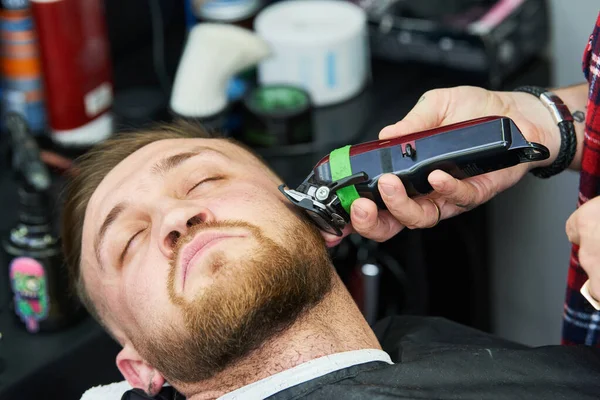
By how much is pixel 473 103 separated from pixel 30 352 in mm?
888

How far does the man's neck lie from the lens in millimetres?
1271

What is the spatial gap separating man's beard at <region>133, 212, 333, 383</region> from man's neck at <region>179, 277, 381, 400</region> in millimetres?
15

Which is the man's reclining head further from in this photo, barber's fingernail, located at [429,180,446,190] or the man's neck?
barber's fingernail, located at [429,180,446,190]

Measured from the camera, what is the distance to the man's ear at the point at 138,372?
144 cm

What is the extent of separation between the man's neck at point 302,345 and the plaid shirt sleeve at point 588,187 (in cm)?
37

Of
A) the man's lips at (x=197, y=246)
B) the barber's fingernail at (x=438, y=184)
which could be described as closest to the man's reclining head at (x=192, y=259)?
the man's lips at (x=197, y=246)

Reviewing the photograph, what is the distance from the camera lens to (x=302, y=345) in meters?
1.28

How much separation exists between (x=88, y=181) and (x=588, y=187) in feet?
2.90

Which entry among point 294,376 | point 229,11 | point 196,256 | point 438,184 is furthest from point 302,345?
point 229,11

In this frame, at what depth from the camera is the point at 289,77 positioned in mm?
2074

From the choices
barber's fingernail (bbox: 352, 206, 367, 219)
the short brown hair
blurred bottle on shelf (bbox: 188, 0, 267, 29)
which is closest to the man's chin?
barber's fingernail (bbox: 352, 206, 367, 219)

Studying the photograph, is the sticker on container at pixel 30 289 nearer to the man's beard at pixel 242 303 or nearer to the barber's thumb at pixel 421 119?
the man's beard at pixel 242 303

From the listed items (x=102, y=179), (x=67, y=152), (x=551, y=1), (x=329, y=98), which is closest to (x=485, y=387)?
(x=102, y=179)

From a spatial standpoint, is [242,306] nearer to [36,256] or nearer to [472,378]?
[472,378]
